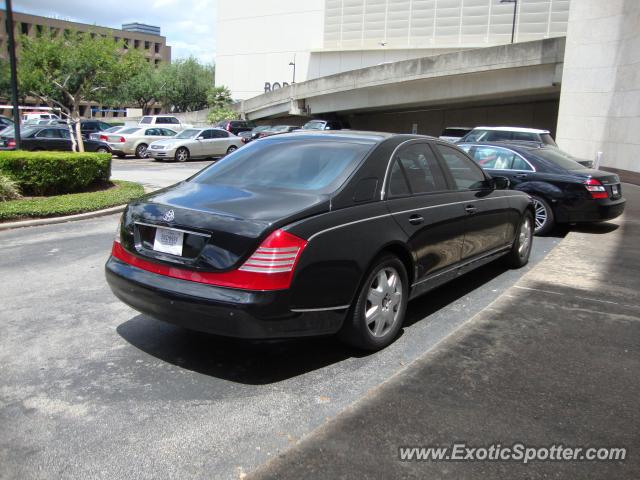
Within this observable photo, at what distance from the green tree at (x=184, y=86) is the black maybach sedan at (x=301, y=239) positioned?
67.0m

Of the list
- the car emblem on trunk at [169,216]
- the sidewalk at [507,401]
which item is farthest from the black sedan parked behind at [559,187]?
the car emblem on trunk at [169,216]

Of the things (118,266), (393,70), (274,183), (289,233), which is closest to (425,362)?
(289,233)

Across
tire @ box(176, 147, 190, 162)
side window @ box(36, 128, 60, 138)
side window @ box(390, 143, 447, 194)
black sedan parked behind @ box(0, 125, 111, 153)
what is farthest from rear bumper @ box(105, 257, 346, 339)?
tire @ box(176, 147, 190, 162)

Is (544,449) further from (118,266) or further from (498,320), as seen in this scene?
(118,266)

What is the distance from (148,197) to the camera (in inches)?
168

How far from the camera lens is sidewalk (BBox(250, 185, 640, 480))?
Answer: 280 centimetres

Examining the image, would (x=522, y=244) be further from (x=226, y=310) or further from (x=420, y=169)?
(x=226, y=310)

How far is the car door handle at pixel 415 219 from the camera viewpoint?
446 cm

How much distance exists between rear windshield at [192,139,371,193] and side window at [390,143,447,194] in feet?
1.30

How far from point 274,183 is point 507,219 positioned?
10.0 ft

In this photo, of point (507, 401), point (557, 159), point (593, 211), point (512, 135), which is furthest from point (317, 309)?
point (512, 135)

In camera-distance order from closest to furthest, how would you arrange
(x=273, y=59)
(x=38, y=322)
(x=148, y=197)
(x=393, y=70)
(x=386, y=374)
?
(x=386, y=374) < (x=148, y=197) < (x=38, y=322) < (x=393, y=70) < (x=273, y=59)

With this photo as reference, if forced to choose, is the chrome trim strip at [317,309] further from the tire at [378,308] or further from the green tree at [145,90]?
the green tree at [145,90]

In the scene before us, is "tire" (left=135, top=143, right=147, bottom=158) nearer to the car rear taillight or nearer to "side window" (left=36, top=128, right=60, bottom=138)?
"side window" (left=36, top=128, right=60, bottom=138)
